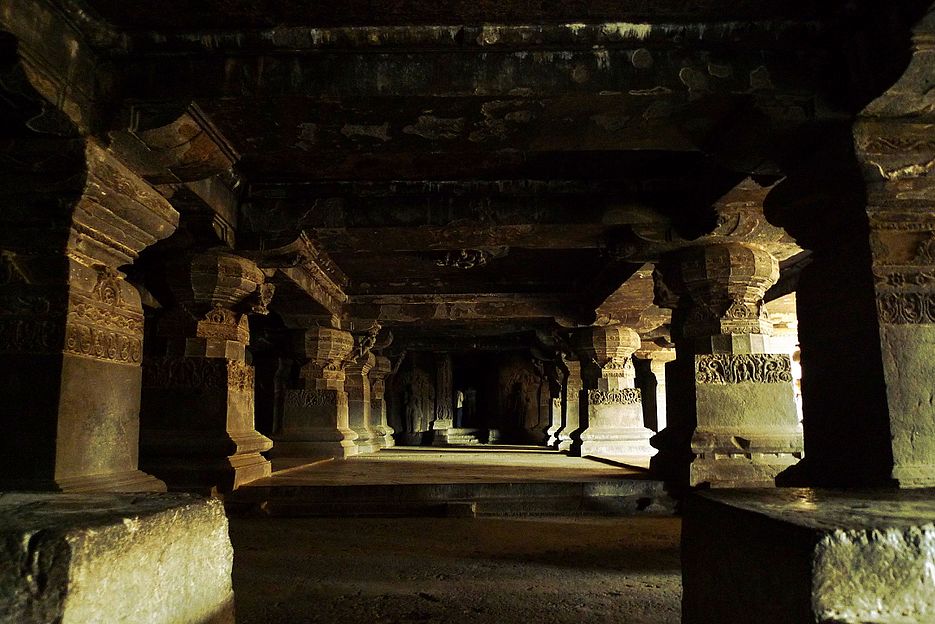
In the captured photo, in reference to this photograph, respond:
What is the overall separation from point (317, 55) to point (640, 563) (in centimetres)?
350

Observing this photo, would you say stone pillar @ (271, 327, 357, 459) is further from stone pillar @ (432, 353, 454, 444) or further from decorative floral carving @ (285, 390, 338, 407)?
stone pillar @ (432, 353, 454, 444)

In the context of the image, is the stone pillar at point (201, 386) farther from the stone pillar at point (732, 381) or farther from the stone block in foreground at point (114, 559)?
the stone pillar at point (732, 381)

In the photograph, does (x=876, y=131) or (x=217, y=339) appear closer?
(x=876, y=131)

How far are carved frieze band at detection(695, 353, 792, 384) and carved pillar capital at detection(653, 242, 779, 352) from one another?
0.09 meters

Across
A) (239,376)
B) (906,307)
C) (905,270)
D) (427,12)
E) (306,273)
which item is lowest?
(239,376)

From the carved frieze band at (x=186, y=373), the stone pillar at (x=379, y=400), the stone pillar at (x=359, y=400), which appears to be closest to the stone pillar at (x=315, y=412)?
the stone pillar at (x=359, y=400)

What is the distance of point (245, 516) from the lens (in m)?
5.83

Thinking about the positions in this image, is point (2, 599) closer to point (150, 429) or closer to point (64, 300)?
point (64, 300)

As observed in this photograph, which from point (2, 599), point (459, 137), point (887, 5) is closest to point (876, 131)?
point (887, 5)

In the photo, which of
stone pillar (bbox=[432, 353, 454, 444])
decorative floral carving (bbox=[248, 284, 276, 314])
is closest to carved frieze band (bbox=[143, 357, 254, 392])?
decorative floral carving (bbox=[248, 284, 276, 314])

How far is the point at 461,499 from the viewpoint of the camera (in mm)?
6191

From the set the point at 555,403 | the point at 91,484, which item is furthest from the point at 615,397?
the point at 91,484

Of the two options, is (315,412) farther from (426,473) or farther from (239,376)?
(239,376)

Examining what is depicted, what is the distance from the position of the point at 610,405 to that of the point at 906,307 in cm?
885
